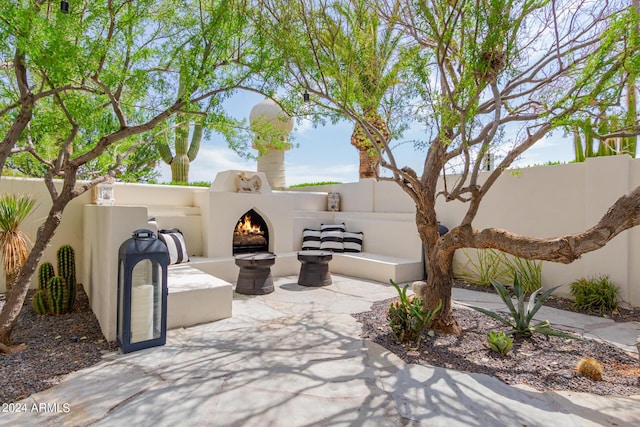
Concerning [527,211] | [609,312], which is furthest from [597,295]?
[527,211]

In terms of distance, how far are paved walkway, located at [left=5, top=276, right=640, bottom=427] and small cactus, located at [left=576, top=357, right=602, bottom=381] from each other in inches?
12.4

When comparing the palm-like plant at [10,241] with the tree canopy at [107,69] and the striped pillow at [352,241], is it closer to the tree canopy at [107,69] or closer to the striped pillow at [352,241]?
the tree canopy at [107,69]

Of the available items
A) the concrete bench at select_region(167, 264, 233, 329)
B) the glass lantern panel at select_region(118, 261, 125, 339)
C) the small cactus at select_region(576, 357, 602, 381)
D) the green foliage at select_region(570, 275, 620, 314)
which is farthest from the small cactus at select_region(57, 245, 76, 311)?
the green foliage at select_region(570, 275, 620, 314)

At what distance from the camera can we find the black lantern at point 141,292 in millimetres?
3723

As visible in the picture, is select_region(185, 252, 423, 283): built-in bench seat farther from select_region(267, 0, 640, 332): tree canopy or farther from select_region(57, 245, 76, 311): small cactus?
select_region(267, 0, 640, 332): tree canopy

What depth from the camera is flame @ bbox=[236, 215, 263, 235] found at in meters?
8.48

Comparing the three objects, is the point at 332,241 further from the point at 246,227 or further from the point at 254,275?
the point at 254,275

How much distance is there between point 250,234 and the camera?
8641mm

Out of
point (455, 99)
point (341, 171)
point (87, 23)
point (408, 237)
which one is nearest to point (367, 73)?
point (455, 99)

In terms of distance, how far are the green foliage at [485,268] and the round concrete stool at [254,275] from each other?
14.7 feet

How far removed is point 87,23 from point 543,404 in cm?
602

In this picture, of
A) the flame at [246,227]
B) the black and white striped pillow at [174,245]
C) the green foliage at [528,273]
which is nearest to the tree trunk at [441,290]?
the green foliage at [528,273]

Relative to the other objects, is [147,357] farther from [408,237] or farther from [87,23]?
[408,237]

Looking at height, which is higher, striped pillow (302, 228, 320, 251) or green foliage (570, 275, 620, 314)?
striped pillow (302, 228, 320, 251)
